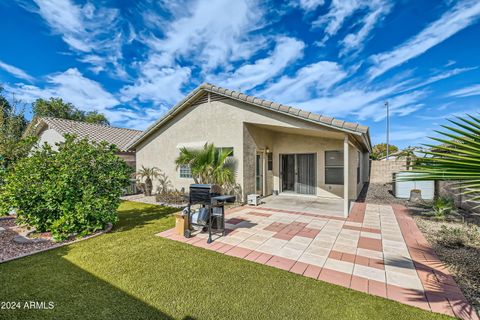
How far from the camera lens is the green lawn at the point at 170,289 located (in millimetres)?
3617

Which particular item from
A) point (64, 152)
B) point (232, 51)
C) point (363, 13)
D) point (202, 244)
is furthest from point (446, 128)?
point (232, 51)

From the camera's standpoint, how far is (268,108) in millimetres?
10727

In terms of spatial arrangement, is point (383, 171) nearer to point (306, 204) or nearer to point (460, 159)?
point (306, 204)

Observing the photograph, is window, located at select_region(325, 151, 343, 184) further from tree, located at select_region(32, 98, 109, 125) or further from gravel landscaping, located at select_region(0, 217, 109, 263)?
tree, located at select_region(32, 98, 109, 125)

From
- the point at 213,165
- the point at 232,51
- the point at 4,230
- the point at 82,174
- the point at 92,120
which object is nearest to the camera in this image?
the point at 82,174

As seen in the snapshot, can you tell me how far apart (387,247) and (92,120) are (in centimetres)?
5712

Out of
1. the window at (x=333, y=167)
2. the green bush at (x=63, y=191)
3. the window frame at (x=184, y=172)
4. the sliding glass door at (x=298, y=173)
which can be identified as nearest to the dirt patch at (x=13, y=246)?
the green bush at (x=63, y=191)

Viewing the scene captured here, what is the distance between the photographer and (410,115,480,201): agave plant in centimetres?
268

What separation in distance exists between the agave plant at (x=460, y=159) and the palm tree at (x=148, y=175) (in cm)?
1630

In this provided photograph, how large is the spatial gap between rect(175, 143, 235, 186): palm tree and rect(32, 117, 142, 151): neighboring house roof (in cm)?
997

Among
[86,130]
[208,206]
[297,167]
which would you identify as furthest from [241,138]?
[86,130]

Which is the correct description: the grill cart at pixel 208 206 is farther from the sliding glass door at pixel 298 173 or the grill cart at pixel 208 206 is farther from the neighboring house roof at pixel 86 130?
the neighboring house roof at pixel 86 130

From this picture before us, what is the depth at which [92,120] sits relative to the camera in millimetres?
47438

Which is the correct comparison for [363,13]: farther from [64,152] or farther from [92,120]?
[92,120]
